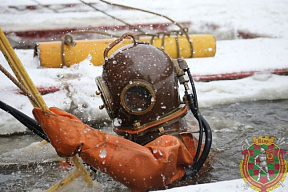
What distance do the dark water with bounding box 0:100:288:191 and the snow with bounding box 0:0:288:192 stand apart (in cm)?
19

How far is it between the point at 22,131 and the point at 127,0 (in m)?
5.40

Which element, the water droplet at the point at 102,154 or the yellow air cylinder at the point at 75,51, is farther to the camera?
the yellow air cylinder at the point at 75,51

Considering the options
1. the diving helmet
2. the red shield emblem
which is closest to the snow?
the diving helmet

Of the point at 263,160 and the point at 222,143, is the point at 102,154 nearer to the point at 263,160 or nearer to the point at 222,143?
the point at 263,160

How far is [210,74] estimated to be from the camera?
15.7ft

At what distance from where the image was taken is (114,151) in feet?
7.11

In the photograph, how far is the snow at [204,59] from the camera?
406 centimetres

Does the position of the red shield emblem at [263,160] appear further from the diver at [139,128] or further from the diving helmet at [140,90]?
the diving helmet at [140,90]

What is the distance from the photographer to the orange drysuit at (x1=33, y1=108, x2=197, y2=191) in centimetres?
205

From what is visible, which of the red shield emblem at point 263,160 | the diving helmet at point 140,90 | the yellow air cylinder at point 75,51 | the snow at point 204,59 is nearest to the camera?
the diving helmet at point 140,90

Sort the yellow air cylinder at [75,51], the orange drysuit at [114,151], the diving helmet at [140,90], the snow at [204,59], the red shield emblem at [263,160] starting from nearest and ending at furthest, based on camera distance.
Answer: the orange drysuit at [114,151], the diving helmet at [140,90], the red shield emblem at [263,160], the snow at [204,59], the yellow air cylinder at [75,51]

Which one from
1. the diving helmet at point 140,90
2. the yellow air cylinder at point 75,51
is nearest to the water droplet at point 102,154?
the diving helmet at point 140,90

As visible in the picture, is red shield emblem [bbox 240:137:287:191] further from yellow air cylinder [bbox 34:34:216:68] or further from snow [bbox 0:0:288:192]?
yellow air cylinder [bbox 34:34:216:68]

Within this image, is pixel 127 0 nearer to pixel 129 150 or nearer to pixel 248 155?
pixel 248 155
